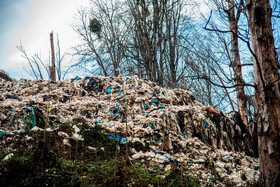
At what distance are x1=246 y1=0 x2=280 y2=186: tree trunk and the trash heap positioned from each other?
2.26 ft

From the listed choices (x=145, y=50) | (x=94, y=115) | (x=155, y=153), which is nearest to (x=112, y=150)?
(x=155, y=153)

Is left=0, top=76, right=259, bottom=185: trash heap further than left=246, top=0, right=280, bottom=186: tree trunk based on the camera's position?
Yes

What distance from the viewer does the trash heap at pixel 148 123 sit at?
3055mm

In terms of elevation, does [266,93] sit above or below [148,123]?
above

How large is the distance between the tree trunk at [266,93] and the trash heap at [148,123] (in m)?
0.69

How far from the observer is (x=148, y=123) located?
12.6 ft

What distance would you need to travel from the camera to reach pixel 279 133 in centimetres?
184

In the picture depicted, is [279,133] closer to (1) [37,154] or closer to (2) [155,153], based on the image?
(2) [155,153]

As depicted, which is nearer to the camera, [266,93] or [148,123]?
[266,93]

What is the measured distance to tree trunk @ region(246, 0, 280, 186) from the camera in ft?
6.05

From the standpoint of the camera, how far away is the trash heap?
3055 millimetres

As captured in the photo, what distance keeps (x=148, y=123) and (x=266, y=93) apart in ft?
7.64

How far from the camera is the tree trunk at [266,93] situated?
184 cm

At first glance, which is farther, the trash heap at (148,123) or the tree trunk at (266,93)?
the trash heap at (148,123)
